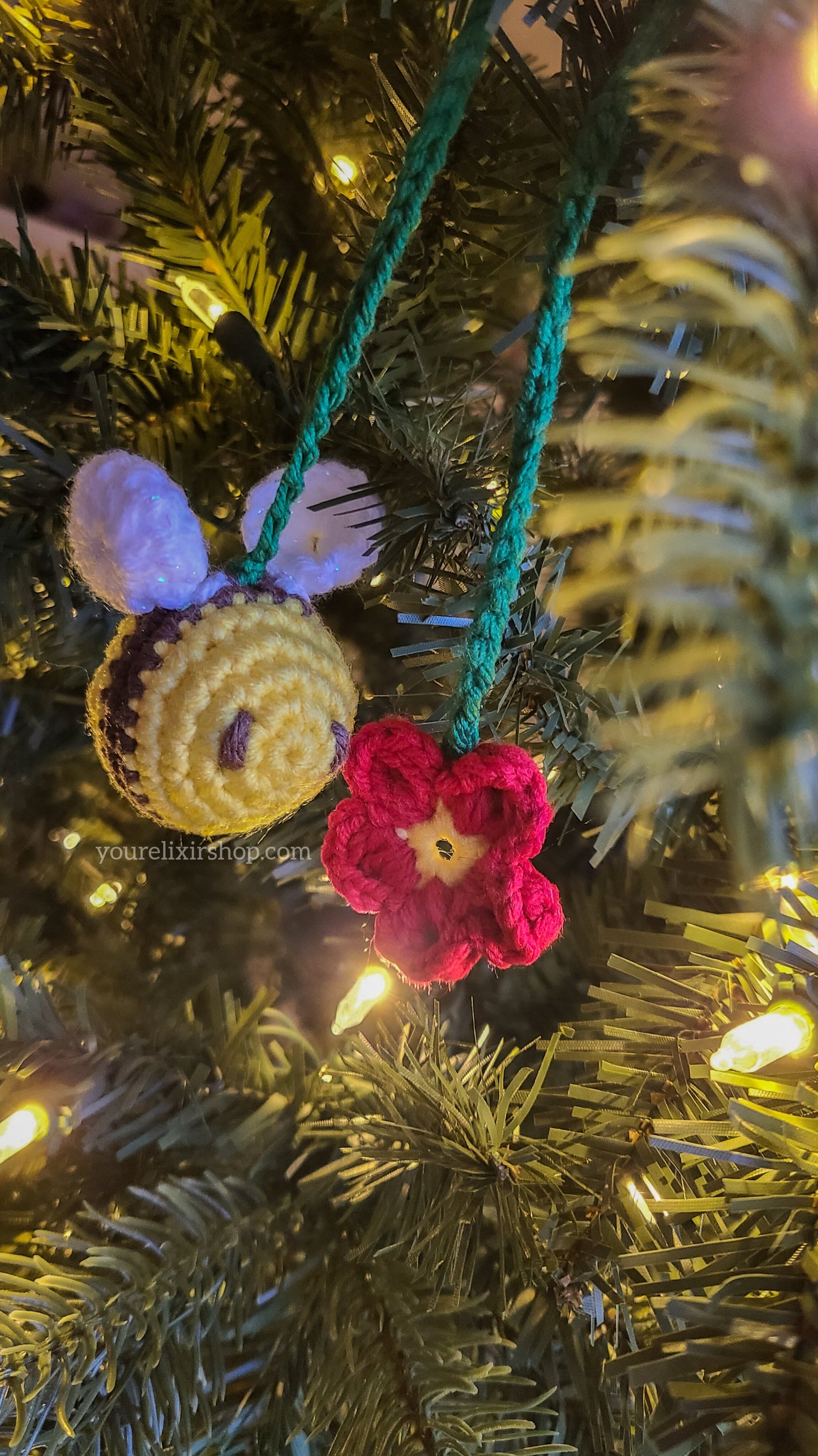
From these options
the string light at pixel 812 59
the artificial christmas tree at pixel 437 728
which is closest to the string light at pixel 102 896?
the artificial christmas tree at pixel 437 728

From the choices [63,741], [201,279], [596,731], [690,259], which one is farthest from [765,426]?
[63,741]

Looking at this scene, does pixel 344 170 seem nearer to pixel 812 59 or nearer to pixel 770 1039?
pixel 812 59

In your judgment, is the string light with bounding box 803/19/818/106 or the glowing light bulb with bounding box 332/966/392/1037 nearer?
the string light with bounding box 803/19/818/106

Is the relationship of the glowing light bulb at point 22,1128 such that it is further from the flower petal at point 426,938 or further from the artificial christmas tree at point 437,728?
the flower petal at point 426,938

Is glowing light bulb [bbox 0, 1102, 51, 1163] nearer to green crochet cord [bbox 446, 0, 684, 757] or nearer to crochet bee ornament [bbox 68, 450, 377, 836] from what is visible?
crochet bee ornament [bbox 68, 450, 377, 836]

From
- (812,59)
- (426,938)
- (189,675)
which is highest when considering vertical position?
(812,59)

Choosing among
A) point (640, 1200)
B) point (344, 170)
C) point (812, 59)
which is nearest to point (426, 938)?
point (640, 1200)

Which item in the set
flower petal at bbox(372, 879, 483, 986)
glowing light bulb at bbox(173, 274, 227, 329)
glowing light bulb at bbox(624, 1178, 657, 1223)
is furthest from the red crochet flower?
glowing light bulb at bbox(173, 274, 227, 329)
